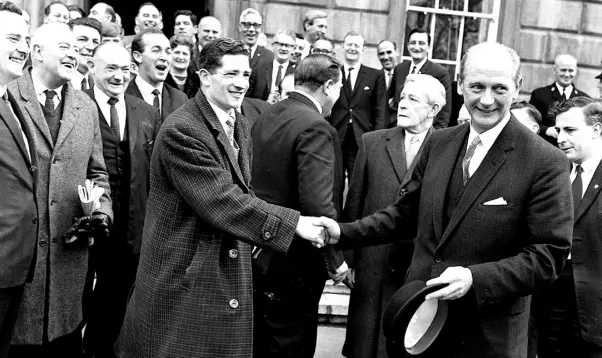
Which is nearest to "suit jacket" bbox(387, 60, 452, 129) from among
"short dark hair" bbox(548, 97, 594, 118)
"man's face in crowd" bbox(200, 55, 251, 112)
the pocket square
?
"short dark hair" bbox(548, 97, 594, 118)

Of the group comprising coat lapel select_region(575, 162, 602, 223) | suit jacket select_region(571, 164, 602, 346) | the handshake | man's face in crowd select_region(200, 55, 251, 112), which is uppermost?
man's face in crowd select_region(200, 55, 251, 112)

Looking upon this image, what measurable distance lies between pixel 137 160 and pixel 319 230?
5.87ft

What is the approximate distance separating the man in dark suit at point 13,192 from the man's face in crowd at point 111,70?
1.33m

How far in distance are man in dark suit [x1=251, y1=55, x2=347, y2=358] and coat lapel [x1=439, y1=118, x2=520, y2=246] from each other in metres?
1.25

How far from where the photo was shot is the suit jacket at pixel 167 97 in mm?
6262

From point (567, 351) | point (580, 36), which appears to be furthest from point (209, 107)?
point (580, 36)

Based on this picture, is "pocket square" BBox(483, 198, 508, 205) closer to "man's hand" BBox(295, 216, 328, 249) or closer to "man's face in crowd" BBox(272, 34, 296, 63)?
"man's hand" BBox(295, 216, 328, 249)

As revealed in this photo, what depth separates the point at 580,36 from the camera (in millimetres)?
Result: 12258

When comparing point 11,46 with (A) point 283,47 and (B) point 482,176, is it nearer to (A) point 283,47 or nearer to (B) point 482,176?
(B) point 482,176

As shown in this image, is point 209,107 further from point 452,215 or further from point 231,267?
point 452,215

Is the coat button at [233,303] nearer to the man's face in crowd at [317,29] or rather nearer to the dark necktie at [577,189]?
the dark necktie at [577,189]

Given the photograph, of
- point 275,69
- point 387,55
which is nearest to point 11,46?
point 275,69

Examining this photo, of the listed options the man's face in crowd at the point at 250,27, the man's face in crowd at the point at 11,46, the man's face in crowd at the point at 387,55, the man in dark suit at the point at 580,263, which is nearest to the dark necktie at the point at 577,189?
the man in dark suit at the point at 580,263

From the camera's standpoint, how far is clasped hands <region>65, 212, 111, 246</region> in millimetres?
4750
